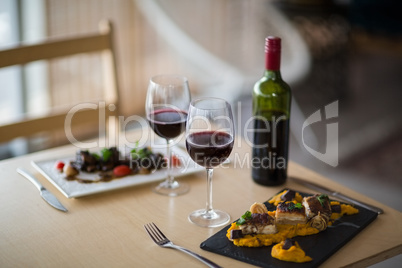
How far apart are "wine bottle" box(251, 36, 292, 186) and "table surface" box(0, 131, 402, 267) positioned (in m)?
0.05

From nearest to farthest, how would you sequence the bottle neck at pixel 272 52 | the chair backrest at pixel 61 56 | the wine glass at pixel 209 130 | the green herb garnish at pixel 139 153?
the wine glass at pixel 209 130, the bottle neck at pixel 272 52, the green herb garnish at pixel 139 153, the chair backrest at pixel 61 56

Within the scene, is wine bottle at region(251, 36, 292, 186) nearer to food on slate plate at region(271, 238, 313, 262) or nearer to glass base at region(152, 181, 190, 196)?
glass base at region(152, 181, 190, 196)

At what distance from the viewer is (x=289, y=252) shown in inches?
44.8

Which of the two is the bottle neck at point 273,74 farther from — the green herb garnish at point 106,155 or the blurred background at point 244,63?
the blurred background at point 244,63

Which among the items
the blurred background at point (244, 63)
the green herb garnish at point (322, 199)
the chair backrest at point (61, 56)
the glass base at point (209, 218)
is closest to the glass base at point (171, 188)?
the glass base at point (209, 218)

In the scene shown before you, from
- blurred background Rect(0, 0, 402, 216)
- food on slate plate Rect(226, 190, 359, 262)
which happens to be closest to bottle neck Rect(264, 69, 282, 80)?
food on slate plate Rect(226, 190, 359, 262)

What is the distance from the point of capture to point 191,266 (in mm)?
1147

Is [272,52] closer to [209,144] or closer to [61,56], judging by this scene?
[209,144]

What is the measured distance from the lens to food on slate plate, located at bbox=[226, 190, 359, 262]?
47.0 inches

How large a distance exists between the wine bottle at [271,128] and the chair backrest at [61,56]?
30.7 inches

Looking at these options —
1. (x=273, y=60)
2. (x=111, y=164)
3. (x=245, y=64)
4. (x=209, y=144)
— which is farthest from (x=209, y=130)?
(x=245, y=64)

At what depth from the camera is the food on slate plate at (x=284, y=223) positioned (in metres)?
1.19

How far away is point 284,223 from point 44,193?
596mm

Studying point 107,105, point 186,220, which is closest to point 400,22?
point 107,105
